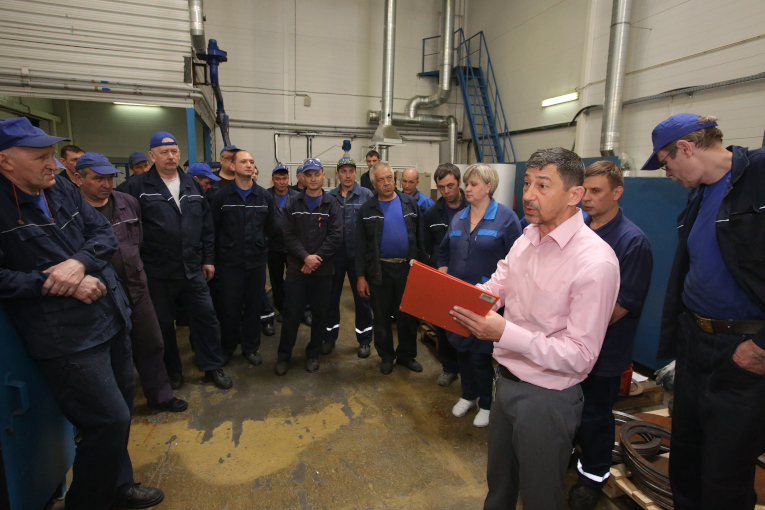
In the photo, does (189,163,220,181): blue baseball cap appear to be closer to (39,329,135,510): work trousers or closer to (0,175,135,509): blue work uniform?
(0,175,135,509): blue work uniform

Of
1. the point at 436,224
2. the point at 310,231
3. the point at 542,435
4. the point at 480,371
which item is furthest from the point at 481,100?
the point at 542,435

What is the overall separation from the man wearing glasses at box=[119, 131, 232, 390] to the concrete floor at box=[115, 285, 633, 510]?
21.8 inches

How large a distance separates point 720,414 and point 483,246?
59.9 inches

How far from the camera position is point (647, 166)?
1881mm

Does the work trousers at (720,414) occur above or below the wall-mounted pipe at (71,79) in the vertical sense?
below

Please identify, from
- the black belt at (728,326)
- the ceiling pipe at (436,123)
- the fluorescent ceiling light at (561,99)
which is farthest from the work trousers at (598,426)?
the ceiling pipe at (436,123)

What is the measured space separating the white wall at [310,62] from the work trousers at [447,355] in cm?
681

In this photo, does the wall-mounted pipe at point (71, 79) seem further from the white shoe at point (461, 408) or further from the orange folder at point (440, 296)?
the white shoe at point (461, 408)

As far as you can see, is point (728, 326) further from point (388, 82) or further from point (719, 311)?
point (388, 82)

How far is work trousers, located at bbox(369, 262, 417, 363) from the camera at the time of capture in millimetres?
3566

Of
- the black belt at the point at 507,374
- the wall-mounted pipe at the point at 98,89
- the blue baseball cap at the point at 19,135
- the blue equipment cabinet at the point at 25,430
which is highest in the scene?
the wall-mounted pipe at the point at 98,89

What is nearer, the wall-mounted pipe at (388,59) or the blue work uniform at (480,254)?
the blue work uniform at (480,254)

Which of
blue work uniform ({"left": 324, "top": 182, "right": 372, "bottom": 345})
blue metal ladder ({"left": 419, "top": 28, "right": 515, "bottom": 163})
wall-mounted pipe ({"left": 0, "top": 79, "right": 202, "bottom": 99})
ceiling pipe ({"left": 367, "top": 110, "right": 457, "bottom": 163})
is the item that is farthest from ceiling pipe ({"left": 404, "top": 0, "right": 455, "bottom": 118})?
blue work uniform ({"left": 324, "top": 182, "right": 372, "bottom": 345})

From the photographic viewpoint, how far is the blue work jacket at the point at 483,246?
2.73 meters
